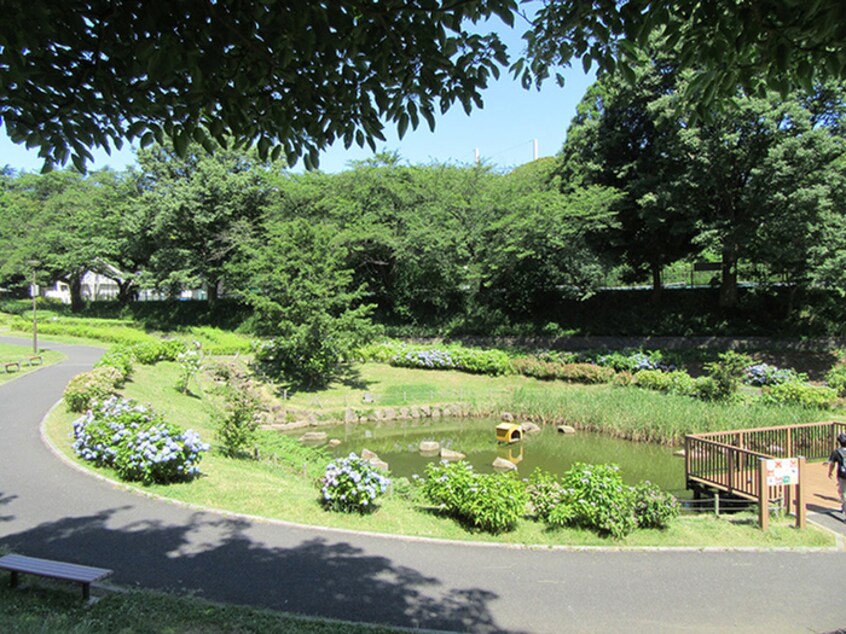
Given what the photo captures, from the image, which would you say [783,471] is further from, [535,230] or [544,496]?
[535,230]

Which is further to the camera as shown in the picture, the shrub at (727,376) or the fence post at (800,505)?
the shrub at (727,376)

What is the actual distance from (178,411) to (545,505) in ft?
37.7

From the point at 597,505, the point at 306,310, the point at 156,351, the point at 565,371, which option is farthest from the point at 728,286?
the point at 156,351

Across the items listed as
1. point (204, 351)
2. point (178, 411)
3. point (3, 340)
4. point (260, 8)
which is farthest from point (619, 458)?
point (3, 340)

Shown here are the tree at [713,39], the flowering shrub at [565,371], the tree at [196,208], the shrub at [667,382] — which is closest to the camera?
the tree at [713,39]

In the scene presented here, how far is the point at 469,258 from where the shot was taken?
91.8 feet

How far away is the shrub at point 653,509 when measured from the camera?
793 centimetres

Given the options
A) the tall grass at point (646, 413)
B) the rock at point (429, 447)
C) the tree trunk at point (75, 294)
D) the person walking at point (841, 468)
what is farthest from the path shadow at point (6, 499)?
the tree trunk at point (75, 294)

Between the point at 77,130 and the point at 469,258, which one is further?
the point at 469,258

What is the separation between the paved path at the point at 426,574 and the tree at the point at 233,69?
13.9 feet

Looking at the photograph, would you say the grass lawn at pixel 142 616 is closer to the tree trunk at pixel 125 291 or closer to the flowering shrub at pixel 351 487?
the flowering shrub at pixel 351 487

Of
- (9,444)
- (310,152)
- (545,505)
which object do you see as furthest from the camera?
(9,444)

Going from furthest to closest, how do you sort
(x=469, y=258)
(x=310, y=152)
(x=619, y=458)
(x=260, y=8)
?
(x=469, y=258) → (x=619, y=458) → (x=310, y=152) → (x=260, y=8)

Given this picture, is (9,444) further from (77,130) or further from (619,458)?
(619,458)
